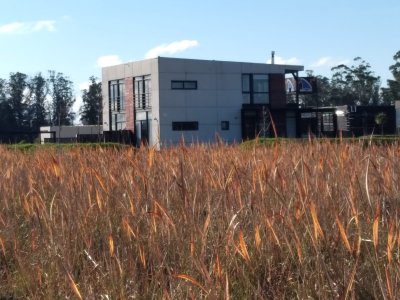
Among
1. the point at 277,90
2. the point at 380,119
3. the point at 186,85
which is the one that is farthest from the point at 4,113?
the point at 380,119

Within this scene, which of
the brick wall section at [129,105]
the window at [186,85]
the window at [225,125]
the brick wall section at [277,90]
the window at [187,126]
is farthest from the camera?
the brick wall section at [277,90]

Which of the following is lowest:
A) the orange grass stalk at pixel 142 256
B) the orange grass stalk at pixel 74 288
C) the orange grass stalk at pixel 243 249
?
the orange grass stalk at pixel 74 288

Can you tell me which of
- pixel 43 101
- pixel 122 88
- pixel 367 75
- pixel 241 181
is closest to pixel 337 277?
pixel 241 181

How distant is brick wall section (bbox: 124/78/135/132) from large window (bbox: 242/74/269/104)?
6436 mm

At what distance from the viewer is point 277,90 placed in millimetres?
48188

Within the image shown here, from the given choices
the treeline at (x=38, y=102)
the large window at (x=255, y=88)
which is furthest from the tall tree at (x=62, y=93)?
the large window at (x=255, y=88)

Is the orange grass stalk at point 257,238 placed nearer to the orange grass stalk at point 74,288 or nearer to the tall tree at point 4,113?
the orange grass stalk at point 74,288

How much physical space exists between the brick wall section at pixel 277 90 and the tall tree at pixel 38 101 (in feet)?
75.8

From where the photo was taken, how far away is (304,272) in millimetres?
4125

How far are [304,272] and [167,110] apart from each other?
1615 inches

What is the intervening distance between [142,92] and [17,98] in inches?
912

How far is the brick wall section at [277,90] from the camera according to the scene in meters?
48.1

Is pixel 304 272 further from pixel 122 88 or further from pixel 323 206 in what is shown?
pixel 122 88

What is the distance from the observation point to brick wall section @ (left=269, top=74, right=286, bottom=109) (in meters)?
48.1
